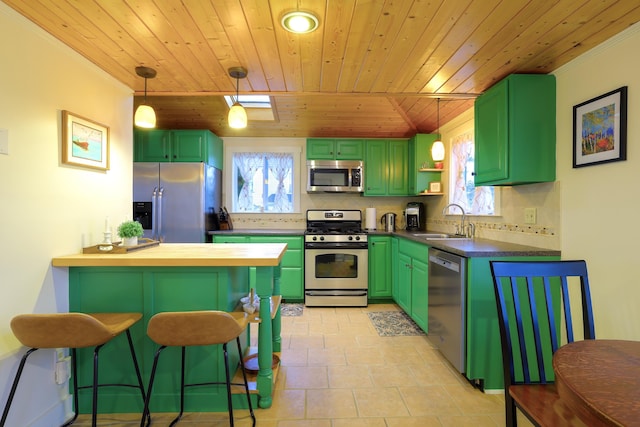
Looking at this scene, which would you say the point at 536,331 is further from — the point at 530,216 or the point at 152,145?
the point at 152,145

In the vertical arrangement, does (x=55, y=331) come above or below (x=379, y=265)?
above

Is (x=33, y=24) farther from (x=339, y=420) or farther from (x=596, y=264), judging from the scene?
(x=596, y=264)

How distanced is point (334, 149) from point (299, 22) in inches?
103

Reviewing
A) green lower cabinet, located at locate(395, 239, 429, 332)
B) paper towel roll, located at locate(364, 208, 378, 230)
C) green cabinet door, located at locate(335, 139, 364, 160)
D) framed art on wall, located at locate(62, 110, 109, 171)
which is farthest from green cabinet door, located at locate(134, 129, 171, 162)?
green lower cabinet, located at locate(395, 239, 429, 332)

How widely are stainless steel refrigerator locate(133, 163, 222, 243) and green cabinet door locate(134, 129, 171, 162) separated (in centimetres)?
13

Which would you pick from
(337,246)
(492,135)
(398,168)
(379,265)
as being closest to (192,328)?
(492,135)

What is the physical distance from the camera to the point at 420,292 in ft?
9.63

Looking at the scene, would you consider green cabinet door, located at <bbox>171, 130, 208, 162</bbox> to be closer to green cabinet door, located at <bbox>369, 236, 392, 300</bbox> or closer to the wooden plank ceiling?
the wooden plank ceiling

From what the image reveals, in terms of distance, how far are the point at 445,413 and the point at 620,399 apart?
1.34 metres

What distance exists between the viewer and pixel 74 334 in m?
1.40

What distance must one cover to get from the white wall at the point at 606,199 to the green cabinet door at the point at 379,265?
1968 mm

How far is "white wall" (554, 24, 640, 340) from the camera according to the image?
5.40 ft

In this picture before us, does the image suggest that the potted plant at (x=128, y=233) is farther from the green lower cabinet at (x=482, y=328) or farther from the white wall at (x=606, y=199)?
the white wall at (x=606, y=199)

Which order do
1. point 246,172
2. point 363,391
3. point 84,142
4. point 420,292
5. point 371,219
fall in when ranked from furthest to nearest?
point 246,172
point 371,219
point 420,292
point 363,391
point 84,142
